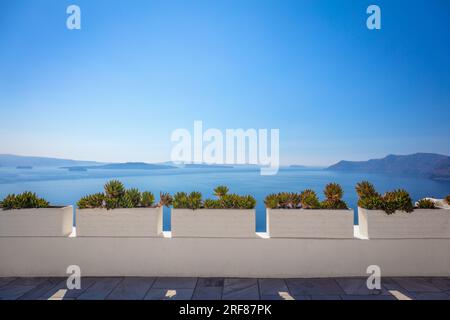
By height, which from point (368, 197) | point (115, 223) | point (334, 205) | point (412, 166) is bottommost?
point (115, 223)

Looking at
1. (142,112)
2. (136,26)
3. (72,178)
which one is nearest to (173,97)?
(142,112)

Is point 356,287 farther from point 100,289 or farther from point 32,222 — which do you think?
point 32,222

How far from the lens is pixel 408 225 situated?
3514 mm

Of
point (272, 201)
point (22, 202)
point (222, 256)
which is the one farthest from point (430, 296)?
point (22, 202)

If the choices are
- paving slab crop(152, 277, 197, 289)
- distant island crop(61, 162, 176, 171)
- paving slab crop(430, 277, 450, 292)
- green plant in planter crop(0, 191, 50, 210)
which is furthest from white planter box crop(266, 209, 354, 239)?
distant island crop(61, 162, 176, 171)

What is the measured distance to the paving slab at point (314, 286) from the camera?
3.15 metres

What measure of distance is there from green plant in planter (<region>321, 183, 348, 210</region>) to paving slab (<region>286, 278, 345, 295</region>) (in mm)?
A: 1057

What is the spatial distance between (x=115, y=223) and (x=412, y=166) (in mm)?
26063

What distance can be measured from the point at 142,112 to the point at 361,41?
35.0 feet

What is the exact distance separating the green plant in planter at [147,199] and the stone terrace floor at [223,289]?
1090 mm

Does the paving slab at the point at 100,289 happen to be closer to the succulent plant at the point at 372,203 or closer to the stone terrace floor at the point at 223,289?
the stone terrace floor at the point at 223,289

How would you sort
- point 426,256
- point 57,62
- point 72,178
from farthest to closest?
point 72,178 → point 57,62 → point 426,256

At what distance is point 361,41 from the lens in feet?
24.5
